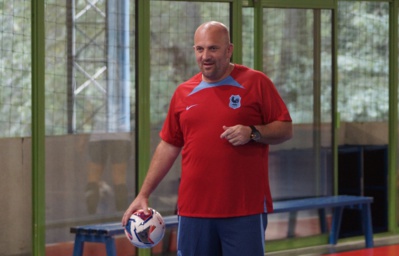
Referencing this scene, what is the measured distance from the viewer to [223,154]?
15.6ft

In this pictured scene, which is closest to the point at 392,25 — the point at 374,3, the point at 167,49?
the point at 374,3

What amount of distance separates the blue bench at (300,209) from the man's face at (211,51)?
125 inches

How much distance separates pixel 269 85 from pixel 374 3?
609cm

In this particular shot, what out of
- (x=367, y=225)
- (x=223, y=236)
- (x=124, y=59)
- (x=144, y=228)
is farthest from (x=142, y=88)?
(x=223, y=236)

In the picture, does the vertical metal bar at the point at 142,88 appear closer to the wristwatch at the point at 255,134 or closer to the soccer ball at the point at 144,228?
the soccer ball at the point at 144,228

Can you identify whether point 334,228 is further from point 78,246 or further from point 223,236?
point 223,236

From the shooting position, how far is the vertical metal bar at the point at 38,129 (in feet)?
25.3

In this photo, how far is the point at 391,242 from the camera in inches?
413

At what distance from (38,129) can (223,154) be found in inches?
131

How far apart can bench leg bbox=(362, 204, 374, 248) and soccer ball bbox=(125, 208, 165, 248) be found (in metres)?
5.11

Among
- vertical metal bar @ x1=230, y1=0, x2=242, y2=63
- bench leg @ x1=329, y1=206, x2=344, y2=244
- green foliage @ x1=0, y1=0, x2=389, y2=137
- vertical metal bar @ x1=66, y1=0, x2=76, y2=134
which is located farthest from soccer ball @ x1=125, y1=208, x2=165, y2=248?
bench leg @ x1=329, y1=206, x2=344, y2=244

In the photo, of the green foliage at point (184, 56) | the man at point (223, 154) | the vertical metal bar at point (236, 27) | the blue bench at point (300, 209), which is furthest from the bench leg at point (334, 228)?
the man at point (223, 154)

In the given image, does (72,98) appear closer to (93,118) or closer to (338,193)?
(93,118)

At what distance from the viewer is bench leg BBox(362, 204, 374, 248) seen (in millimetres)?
9969
